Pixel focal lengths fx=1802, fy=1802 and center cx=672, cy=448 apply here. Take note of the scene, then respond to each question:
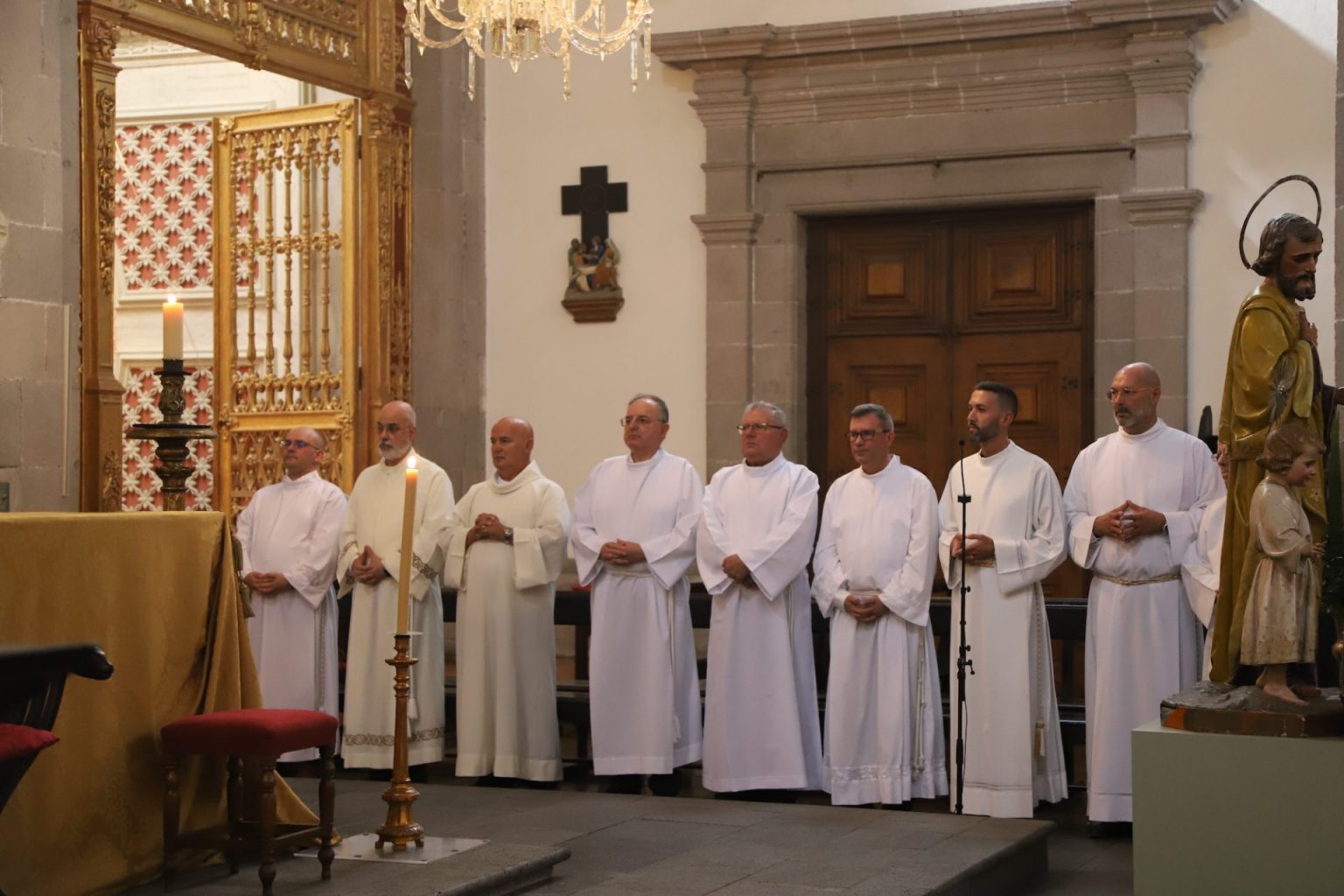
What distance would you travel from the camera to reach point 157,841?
16.7 ft

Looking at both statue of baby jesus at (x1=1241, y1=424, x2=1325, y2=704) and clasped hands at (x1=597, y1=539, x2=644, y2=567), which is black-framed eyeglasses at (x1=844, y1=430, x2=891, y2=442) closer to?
clasped hands at (x1=597, y1=539, x2=644, y2=567)

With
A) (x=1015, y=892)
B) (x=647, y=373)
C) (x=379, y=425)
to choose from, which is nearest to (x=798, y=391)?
(x=647, y=373)

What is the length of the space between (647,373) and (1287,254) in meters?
5.46

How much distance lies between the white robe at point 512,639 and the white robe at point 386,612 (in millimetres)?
147

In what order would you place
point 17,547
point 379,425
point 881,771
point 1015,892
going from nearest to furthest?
point 17,547 → point 1015,892 → point 881,771 → point 379,425

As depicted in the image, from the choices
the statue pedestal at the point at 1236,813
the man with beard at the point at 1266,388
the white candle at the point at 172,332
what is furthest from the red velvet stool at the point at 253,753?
the man with beard at the point at 1266,388

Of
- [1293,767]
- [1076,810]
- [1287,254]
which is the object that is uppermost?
[1287,254]

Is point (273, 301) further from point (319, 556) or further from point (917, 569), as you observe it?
point (917, 569)

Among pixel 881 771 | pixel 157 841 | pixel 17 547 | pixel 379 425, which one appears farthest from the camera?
pixel 379 425

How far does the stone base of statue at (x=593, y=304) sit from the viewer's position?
33.9ft

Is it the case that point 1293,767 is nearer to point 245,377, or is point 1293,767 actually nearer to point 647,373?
point 647,373

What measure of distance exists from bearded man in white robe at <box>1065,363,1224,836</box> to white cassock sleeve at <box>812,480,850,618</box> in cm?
94

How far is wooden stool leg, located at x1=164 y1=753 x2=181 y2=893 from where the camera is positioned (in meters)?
A: 4.96

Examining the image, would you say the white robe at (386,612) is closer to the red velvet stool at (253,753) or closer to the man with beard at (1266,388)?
the red velvet stool at (253,753)
